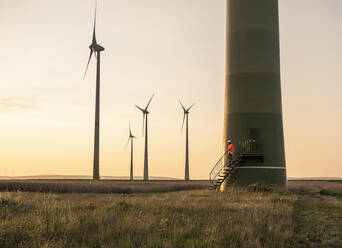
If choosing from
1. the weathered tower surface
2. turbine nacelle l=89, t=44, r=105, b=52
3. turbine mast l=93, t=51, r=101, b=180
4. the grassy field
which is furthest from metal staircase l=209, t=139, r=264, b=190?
turbine nacelle l=89, t=44, r=105, b=52

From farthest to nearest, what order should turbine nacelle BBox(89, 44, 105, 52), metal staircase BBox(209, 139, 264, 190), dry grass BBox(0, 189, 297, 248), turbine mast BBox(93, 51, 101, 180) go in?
turbine nacelle BBox(89, 44, 105, 52) → turbine mast BBox(93, 51, 101, 180) → metal staircase BBox(209, 139, 264, 190) → dry grass BBox(0, 189, 297, 248)

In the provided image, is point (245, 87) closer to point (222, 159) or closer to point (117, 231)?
point (222, 159)

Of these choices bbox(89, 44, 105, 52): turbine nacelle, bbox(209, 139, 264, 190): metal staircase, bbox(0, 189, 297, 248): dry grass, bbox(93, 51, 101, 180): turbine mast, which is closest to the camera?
bbox(0, 189, 297, 248): dry grass

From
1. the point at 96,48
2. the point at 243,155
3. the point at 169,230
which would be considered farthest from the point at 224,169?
the point at 96,48

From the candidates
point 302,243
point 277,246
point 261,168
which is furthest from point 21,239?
point 261,168

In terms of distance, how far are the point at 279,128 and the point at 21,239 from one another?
79.5 ft

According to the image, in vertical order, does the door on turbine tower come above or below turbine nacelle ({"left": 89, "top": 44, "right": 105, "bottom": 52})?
below

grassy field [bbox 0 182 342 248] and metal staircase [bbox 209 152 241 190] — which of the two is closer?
grassy field [bbox 0 182 342 248]

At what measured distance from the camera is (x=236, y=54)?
31.6 m

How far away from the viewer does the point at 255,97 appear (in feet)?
99.7

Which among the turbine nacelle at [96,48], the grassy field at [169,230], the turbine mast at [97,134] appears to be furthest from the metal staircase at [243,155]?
the turbine nacelle at [96,48]

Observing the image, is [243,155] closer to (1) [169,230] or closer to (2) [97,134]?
(1) [169,230]

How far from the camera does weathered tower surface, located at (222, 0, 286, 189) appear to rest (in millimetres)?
30359

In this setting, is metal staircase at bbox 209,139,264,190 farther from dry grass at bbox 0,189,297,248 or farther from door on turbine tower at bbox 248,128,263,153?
dry grass at bbox 0,189,297,248
